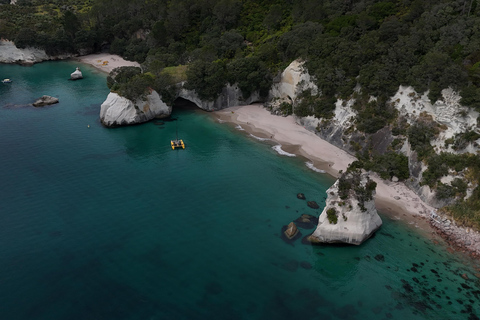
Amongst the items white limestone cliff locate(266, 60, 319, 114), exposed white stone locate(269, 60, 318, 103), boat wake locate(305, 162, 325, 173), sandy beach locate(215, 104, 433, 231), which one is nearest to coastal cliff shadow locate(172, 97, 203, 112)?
sandy beach locate(215, 104, 433, 231)

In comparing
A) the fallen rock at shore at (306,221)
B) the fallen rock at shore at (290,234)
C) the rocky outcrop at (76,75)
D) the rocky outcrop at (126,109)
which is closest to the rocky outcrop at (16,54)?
the rocky outcrop at (76,75)

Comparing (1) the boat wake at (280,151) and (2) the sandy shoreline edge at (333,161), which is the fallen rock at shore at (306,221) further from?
(1) the boat wake at (280,151)

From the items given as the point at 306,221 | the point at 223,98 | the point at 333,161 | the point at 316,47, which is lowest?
the point at 306,221

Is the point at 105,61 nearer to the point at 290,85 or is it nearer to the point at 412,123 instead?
the point at 290,85

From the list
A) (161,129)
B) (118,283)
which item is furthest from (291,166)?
(118,283)

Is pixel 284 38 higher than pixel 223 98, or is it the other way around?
pixel 284 38

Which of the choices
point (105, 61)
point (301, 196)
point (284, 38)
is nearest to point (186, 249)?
point (301, 196)
